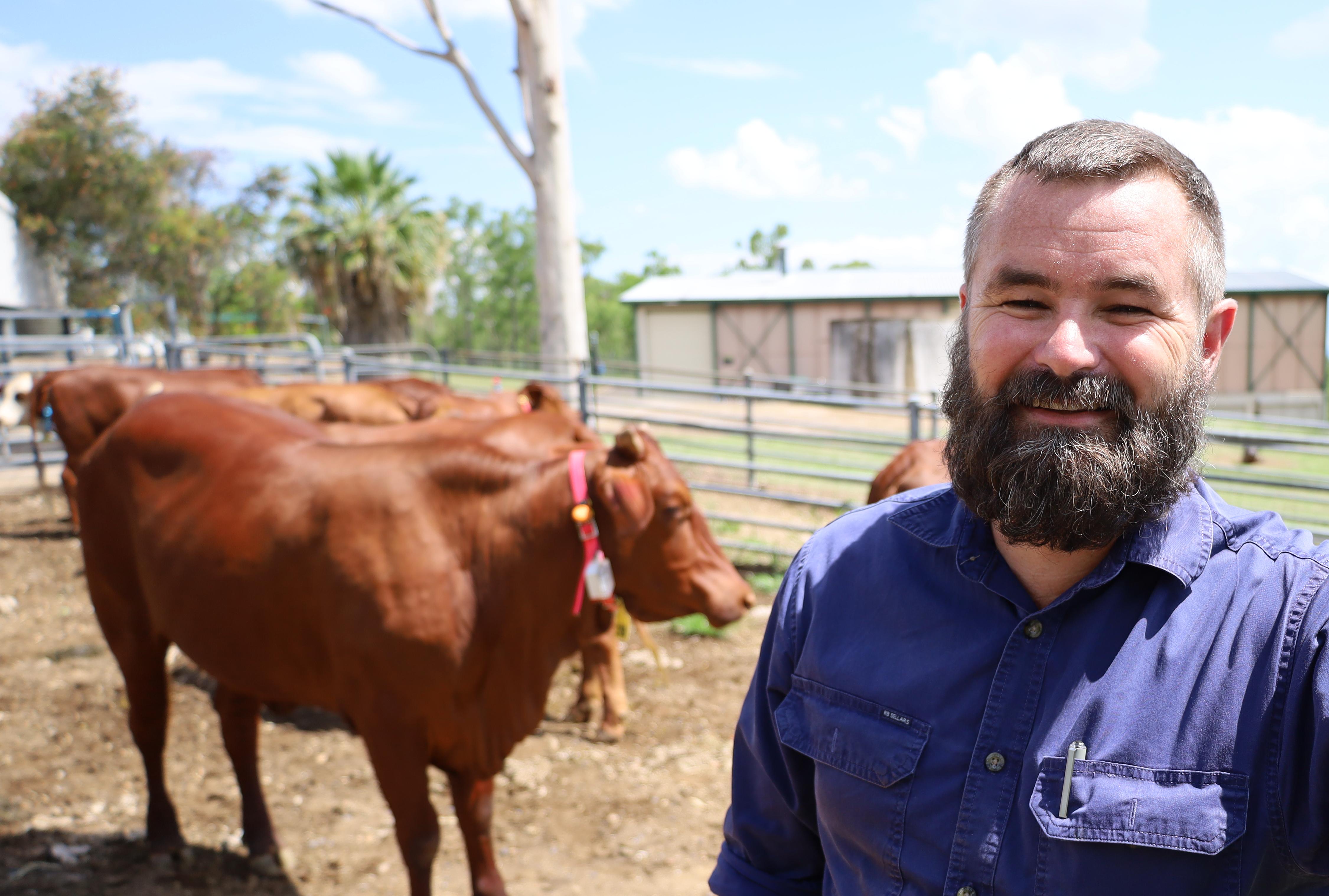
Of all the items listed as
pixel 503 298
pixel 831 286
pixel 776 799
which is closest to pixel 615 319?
pixel 503 298

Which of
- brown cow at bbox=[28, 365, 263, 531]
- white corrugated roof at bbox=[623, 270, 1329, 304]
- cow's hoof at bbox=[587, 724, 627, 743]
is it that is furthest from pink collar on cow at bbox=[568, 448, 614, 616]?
white corrugated roof at bbox=[623, 270, 1329, 304]

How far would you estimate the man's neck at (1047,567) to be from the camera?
4.65ft

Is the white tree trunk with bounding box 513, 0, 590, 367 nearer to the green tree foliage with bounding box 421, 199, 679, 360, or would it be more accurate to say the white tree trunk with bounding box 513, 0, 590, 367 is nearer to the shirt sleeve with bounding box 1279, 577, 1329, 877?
the shirt sleeve with bounding box 1279, 577, 1329, 877

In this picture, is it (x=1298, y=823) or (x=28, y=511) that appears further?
(x=28, y=511)

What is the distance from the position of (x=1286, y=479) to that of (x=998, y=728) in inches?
285

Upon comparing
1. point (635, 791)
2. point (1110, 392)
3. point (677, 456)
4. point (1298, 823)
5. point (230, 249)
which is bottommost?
point (635, 791)

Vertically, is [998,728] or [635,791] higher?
[998,728]

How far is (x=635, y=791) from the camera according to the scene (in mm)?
4477

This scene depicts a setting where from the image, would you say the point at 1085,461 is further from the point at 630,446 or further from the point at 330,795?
the point at 330,795

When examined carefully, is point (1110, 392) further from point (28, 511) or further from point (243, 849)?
point (28, 511)

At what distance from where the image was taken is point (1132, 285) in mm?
1321

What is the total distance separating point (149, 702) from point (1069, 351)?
3.97m

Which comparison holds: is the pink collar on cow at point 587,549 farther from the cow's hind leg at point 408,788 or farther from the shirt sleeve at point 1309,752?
the shirt sleeve at point 1309,752

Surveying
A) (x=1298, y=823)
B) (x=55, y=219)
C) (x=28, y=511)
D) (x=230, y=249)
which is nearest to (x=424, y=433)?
(x=1298, y=823)
